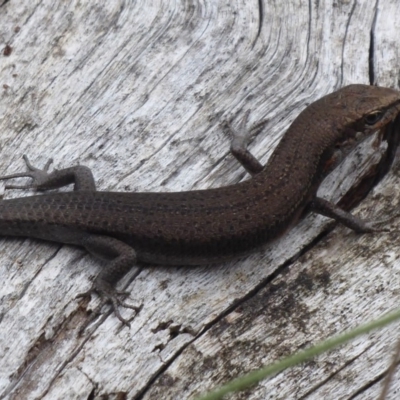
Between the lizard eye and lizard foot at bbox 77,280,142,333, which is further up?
lizard foot at bbox 77,280,142,333

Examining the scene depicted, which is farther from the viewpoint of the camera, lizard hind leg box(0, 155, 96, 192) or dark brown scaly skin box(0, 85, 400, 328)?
lizard hind leg box(0, 155, 96, 192)

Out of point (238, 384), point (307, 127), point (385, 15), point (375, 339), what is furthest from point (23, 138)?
point (238, 384)

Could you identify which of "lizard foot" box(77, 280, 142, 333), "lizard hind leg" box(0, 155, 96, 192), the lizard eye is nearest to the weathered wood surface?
"lizard foot" box(77, 280, 142, 333)

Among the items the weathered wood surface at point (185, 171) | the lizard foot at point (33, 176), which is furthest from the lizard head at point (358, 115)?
the lizard foot at point (33, 176)

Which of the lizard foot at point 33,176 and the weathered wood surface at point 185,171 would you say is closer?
the weathered wood surface at point 185,171

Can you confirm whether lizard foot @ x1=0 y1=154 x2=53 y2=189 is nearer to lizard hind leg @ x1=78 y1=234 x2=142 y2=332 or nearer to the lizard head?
lizard hind leg @ x1=78 y1=234 x2=142 y2=332

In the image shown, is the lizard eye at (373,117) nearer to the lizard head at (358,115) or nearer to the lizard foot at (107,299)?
the lizard head at (358,115)

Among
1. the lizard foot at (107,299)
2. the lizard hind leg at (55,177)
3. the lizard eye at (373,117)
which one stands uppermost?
the lizard hind leg at (55,177)

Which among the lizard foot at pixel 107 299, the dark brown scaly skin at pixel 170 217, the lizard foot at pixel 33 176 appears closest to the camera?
the lizard foot at pixel 107 299
